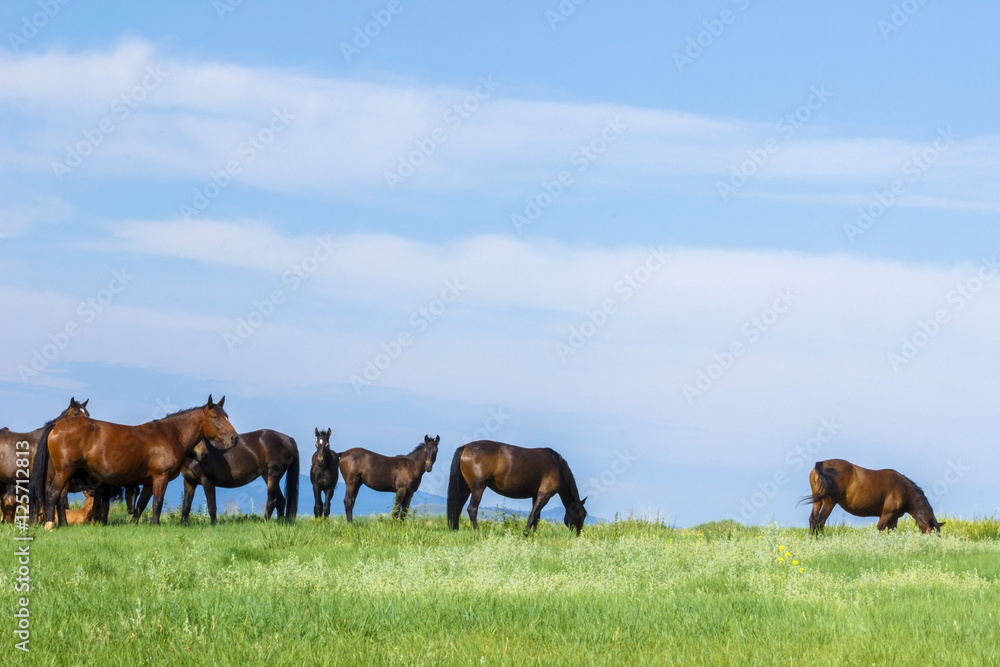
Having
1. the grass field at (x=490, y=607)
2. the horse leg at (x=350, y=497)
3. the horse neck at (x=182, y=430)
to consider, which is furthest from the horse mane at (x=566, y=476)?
the horse neck at (x=182, y=430)

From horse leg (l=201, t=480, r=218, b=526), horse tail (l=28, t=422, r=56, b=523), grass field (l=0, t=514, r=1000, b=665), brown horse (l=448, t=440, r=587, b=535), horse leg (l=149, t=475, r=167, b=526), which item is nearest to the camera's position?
grass field (l=0, t=514, r=1000, b=665)

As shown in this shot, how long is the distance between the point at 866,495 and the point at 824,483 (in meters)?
1.34

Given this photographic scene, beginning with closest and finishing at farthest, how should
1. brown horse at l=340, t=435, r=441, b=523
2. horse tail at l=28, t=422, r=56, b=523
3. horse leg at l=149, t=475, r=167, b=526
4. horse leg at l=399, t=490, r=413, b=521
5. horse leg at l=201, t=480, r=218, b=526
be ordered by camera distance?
horse tail at l=28, t=422, r=56, b=523, horse leg at l=149, t=475, r=167, b=526, horse leg at l=201, t=480, r=218, b=526, horse leg at l=399, t=490, r=413, b=521, brown horse at l=340, t=435, r=441, b=523

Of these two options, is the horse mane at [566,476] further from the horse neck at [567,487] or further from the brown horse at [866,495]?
the brown horse at [866,495]

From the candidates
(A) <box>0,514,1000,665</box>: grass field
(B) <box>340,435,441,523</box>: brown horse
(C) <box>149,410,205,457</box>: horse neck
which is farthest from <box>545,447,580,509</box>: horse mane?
(C) <box>149,410,205,457</box>: horse neck

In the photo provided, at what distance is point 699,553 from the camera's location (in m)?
14.5

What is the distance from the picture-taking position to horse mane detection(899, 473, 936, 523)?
23.8 m

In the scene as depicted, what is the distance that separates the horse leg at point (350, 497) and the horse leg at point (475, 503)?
128 inches

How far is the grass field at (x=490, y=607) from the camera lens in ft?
23.3

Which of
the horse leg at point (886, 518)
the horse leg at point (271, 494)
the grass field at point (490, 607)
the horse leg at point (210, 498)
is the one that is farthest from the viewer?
the horse leg at point (886, 518)

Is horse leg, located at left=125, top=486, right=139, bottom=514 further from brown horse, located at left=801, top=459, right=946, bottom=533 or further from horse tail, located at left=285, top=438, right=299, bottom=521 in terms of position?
brown horse, located at left=801, top=459, right=946, bottom=533

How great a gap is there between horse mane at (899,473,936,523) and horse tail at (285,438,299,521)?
14947mm

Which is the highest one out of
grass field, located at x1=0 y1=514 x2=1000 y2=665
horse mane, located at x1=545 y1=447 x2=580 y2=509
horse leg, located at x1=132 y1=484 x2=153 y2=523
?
horse mane, located at x1=545 y1=447 x2=580 y2=509

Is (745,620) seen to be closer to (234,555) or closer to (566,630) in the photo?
(566,630)
